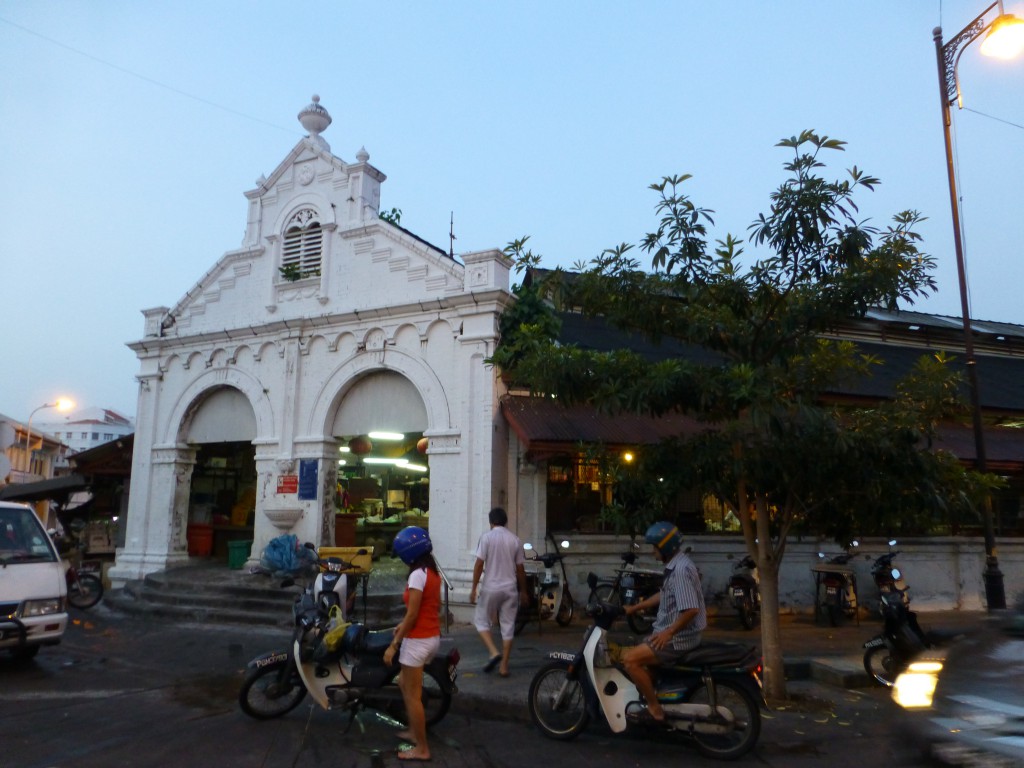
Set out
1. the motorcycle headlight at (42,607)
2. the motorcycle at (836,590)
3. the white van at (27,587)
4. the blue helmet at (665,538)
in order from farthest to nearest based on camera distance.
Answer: the motorcycle at (836,590) → the motorcycle headlight at (42,607) → the white van at (27,587) → the blue helmet at (665,538)

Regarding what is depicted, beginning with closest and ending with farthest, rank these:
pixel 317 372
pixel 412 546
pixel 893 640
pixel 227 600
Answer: pixel 412 546 < pixel 893 640 < pixel 227 600 < pixel 317 372

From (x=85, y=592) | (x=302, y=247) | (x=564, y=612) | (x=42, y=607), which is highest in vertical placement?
(x=302, y=247)

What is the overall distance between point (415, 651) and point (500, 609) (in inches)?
109

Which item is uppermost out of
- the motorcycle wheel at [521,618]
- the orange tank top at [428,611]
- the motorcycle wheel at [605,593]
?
the orange tank top at [428,611]

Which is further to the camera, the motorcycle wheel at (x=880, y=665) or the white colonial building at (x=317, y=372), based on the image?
the white colonial building at (x=317, y=372)

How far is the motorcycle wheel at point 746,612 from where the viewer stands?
11.6 metres

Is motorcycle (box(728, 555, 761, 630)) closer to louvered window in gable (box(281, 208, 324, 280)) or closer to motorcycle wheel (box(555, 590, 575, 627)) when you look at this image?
motorcycle wheel (box(555, 590, 575, 627))

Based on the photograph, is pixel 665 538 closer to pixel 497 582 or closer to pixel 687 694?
pixel 687 694

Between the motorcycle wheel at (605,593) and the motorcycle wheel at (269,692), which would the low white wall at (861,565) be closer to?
the motorcycle wheel at (605,593)

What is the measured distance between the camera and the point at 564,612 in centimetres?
1144

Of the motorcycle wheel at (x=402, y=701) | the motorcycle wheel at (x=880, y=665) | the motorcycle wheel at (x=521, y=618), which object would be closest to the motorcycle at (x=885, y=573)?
the motorcycle wheel at (x=880, y=665)

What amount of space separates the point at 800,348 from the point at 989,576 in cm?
593

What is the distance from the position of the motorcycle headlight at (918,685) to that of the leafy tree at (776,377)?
218 cm

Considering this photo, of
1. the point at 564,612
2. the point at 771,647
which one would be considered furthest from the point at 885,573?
the point at 771,647
